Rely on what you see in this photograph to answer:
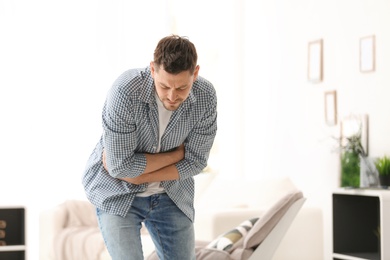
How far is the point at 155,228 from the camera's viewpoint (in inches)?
97.5

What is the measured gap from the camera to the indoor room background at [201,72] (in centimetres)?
565

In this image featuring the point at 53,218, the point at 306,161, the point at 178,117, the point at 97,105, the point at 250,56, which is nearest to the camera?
the point at 178,117

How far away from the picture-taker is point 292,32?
19.9 feet

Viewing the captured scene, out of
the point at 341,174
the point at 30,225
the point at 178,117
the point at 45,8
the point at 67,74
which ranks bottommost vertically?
the point at 30,225

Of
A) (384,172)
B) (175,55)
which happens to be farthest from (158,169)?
(384,172)

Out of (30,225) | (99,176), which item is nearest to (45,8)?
(30,225)

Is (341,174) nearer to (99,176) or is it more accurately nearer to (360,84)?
(360,84)

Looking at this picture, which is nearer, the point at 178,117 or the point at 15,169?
the point at 178,117

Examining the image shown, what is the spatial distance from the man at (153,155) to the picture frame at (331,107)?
3112 mm

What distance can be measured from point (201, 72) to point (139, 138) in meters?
4.46

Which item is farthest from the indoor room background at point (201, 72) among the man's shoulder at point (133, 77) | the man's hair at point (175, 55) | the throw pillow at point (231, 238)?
the man's hair at point (175, 55)

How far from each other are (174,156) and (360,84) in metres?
3.06

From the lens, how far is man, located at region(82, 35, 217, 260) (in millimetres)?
2266

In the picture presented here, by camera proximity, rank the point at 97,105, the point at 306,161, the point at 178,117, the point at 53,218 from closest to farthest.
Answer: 1. the point at 178,117
2. the point at 53,218
3. the point at 306,161
4. the point at 97,105
